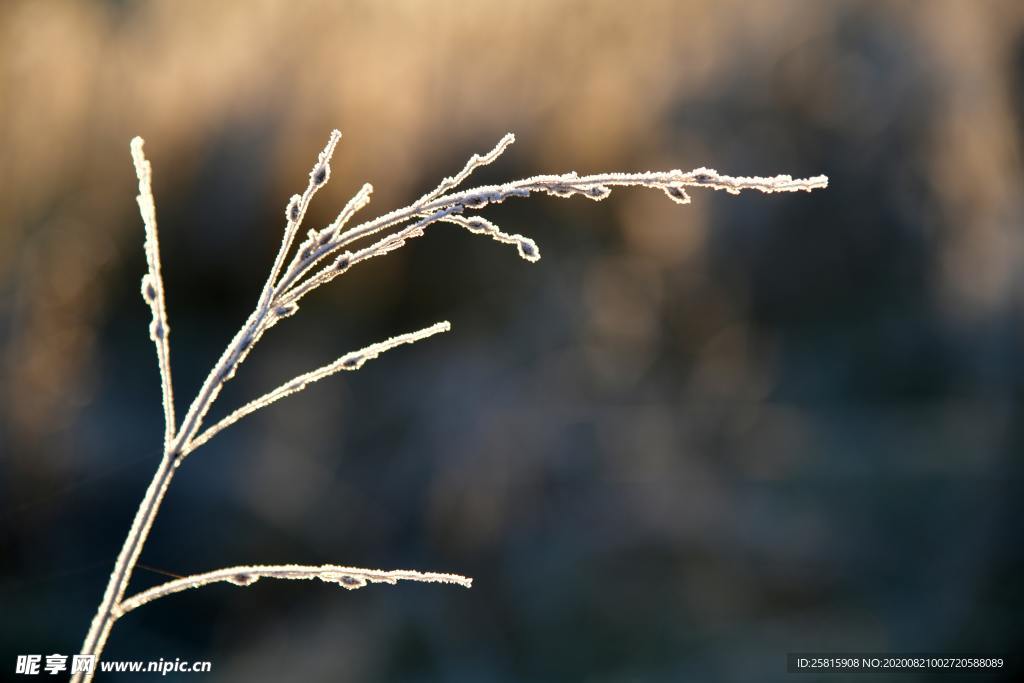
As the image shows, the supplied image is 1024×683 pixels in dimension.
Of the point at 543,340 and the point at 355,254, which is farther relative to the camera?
the point at 543,340

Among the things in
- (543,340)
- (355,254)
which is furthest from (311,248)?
(543,340)

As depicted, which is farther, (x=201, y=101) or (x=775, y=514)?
(x=201, y=101)

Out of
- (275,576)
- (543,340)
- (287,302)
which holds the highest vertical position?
(543,340)

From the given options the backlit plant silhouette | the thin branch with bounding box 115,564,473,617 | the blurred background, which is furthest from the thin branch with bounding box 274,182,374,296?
the blurred background

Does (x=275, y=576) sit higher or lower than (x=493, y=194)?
lower

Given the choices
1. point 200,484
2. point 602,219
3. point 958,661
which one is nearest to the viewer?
point 958,661

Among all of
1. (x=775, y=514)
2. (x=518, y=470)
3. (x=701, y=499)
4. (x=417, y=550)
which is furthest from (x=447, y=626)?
(x=775, y=514)

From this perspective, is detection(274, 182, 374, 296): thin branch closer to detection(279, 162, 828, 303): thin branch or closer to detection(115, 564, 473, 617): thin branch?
detection(279, 162, 828, 303): thin branch

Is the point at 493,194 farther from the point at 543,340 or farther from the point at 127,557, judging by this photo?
the point at 543,340

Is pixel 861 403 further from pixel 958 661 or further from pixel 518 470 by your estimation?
pixel 518 470
